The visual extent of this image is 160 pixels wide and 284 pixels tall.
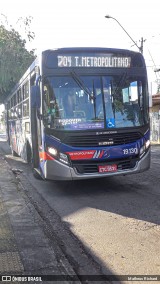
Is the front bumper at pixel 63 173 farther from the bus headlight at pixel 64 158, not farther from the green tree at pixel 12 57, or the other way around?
the green tree at pixel 12 57

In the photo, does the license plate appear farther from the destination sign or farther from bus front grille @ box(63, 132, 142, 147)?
the destination sign

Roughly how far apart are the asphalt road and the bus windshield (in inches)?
65.8

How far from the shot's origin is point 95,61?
805 centimetres

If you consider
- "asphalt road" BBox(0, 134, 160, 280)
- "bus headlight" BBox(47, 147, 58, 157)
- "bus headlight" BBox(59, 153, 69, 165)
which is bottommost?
"asphalt road" BBox(0, 134, 160, 280)

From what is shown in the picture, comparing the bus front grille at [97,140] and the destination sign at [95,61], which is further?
the destination sign at [95,61]

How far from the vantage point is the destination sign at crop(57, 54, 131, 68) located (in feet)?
26.0

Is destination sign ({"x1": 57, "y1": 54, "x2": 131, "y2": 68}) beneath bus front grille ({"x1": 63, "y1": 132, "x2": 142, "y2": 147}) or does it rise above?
above

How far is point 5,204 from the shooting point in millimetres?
7480

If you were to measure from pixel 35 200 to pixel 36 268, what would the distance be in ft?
12.9

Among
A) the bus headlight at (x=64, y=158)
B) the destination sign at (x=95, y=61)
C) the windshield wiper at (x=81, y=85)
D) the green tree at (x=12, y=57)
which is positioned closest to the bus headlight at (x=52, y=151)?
the bus headlight at (x=64, y=158)

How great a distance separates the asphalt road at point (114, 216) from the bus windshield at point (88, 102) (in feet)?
5.48

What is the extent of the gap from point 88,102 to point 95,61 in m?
1.00

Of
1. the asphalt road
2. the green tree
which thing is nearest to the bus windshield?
the asphalt road

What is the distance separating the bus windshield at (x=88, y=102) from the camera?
7.75 meters
